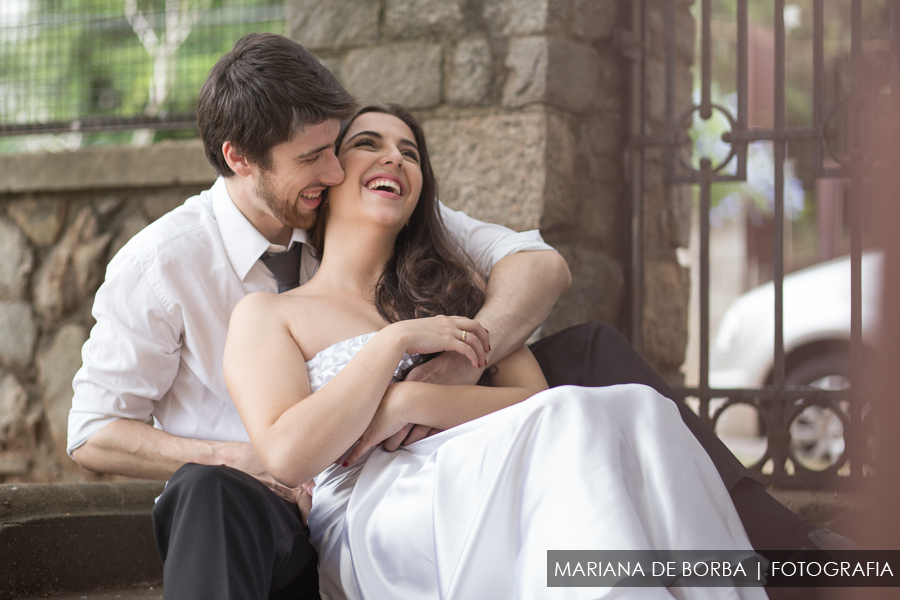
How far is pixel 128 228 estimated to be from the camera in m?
3.24

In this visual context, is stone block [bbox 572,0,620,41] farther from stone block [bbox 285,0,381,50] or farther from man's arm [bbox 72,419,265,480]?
man's arm [bbox 72,419,265,480]

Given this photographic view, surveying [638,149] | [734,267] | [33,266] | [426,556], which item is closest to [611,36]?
[638,149]

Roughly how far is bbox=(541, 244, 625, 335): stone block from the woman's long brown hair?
51cm

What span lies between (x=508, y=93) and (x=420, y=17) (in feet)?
1.34

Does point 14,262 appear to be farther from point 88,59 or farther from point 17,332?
point 88,59

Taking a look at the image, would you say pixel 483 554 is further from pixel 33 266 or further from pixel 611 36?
pixel 33 266

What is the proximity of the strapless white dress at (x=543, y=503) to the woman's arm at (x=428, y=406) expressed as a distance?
0.13 metres

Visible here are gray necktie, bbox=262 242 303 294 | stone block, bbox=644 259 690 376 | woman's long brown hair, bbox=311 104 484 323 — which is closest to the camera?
woman's long brown hair, bbox=311 104 484 323

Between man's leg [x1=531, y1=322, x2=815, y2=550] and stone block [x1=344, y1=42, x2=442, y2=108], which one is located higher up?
stone block [x1=344, y1=42, x2=442, y2=108]

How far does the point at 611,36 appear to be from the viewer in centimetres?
290

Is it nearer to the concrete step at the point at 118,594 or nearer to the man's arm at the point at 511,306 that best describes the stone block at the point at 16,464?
the concrete step at the point at 118,594

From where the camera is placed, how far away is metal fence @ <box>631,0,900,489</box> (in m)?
2.68

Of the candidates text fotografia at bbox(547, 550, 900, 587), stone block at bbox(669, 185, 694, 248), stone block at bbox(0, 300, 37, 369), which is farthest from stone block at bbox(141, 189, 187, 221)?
text fotografia at bbox(547, 550, 900, 587)

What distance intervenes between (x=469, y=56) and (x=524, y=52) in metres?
0.19
